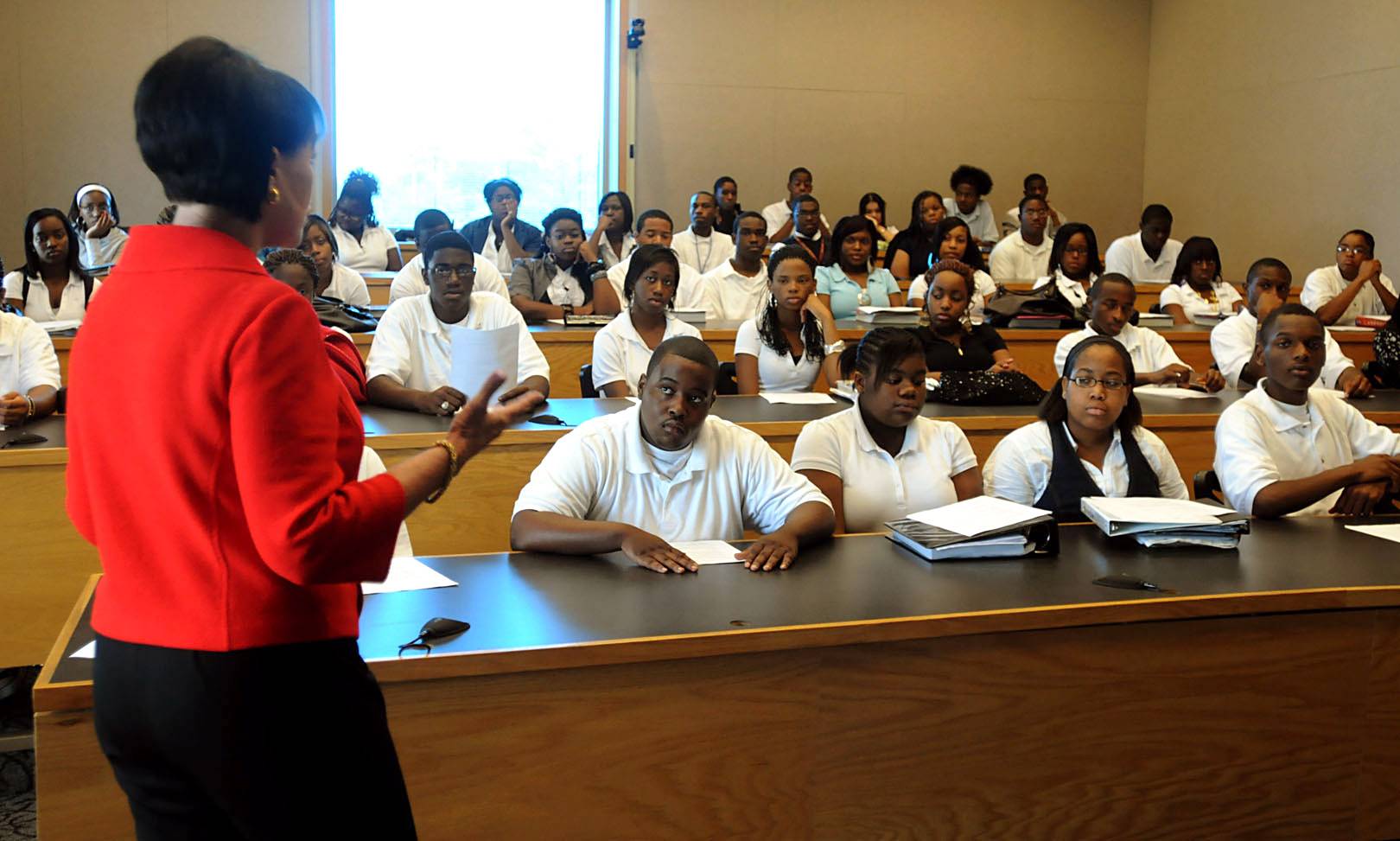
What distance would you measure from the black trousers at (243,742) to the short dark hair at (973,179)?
962cm

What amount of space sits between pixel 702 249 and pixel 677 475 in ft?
18.6

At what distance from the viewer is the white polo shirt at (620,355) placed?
15.3 feet

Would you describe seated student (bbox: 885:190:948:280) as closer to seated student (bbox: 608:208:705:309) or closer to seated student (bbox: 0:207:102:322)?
seated student (bbox: 608:208:705:309)

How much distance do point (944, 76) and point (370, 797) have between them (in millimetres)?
10559

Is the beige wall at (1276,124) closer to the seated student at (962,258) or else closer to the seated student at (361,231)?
the seated student at (962,258)

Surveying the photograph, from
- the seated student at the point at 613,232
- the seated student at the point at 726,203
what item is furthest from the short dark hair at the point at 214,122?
the seated student at the point at 726,203

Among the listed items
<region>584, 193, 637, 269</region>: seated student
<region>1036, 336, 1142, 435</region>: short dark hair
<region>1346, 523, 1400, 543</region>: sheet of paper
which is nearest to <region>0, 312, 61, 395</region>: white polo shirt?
<region>1036, 336, 1142, 435</region>: short dark hair

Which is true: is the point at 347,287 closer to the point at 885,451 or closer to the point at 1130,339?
the point at 1130,339

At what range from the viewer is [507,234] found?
26.2 ft

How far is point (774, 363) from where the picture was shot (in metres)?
4.84

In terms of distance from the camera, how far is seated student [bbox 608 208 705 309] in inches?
256

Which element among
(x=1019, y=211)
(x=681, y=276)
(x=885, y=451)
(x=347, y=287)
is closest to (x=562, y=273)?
(x=681, y=276)

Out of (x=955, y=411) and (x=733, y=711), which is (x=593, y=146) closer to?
(x=955, y=411)

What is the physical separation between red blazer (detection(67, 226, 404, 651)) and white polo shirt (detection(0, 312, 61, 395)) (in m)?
3.15
